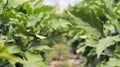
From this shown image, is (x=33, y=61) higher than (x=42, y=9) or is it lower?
lower

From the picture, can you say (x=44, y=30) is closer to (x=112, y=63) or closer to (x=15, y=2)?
(x=15, y=2)

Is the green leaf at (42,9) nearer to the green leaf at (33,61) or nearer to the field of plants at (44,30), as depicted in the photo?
the field of plants at (44,30)

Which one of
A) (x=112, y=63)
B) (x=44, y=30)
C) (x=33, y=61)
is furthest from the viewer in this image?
(x=44, y=30)

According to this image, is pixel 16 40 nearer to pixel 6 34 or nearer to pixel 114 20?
pixel 6 34

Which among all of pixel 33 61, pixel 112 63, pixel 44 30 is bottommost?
pixel 112 63

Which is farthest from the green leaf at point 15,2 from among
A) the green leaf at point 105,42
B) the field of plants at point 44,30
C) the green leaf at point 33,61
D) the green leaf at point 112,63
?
the green leaf at point 112,63

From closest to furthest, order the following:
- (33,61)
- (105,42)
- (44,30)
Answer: (33,61) → (105,42) → (44,30)

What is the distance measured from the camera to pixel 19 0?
3148 millimetres

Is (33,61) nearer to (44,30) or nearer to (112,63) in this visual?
(44,30)

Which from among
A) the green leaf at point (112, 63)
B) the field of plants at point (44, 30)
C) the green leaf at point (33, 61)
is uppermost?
the field of plants at point (44, 30)

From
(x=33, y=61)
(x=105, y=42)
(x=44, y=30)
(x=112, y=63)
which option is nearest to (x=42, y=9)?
(x=44, y=30)

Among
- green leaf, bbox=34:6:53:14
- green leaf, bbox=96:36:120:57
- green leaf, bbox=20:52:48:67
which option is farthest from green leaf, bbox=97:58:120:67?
green leaf, bbox=34:6:53:14

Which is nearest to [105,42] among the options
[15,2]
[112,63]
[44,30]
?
[112,63]

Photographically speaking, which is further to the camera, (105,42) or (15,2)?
(105,42)
